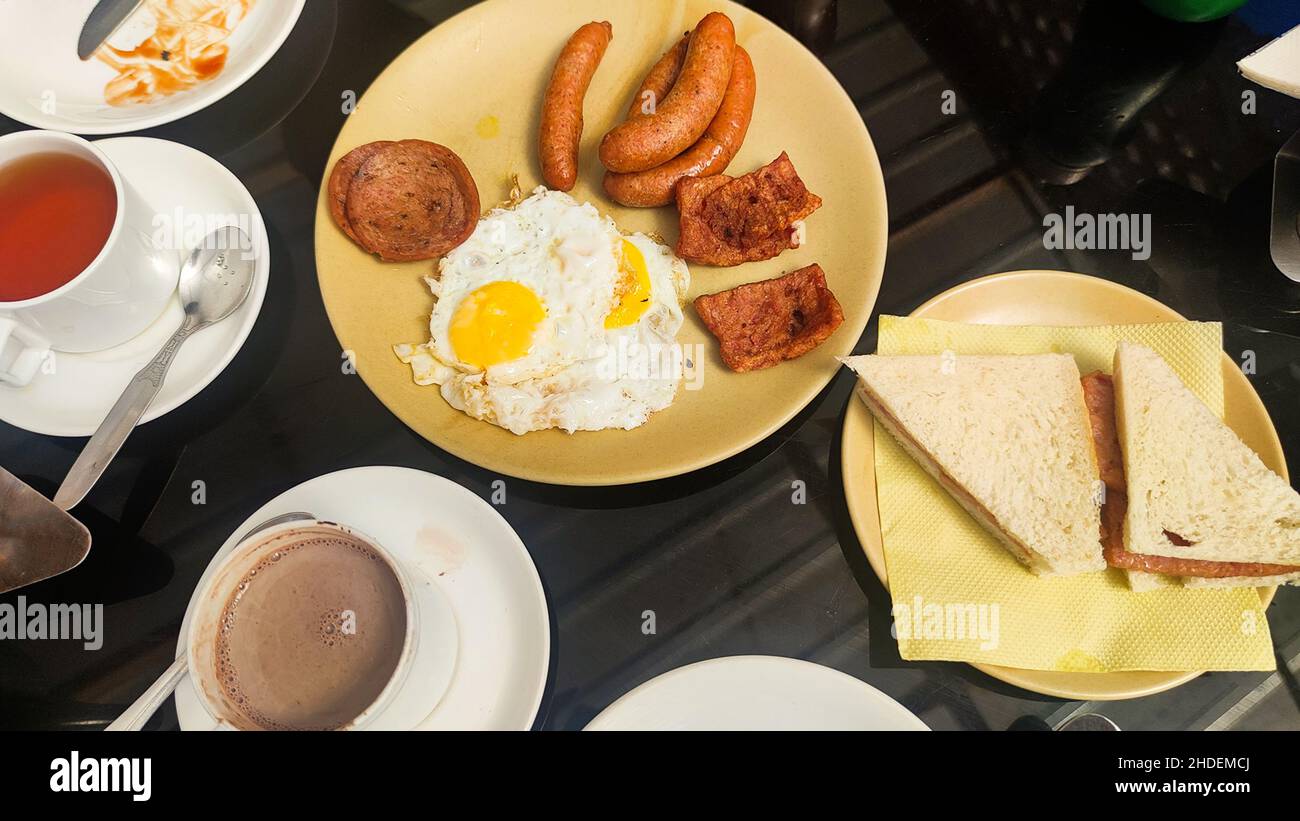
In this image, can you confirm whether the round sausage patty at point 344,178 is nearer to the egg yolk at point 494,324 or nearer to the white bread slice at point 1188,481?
the egg yolk at point 494,324

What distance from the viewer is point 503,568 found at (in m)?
1.57

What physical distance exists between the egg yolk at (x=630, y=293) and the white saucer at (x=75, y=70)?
42.8 inches

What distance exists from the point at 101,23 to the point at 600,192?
144 cm

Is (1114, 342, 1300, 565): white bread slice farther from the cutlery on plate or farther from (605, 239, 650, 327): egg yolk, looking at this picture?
the cutlery on plate

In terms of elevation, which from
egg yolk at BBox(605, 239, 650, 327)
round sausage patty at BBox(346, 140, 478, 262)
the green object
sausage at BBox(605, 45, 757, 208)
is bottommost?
egg yolk at BBox(605, 239, 650, 327)

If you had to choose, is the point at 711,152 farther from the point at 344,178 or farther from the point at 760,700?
the point at 760,700

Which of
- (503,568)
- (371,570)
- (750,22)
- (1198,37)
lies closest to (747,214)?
(750,22)

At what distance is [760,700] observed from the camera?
156cm

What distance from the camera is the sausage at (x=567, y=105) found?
78.1 inches

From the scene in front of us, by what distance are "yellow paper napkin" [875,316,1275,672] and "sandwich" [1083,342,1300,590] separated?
0.20ft

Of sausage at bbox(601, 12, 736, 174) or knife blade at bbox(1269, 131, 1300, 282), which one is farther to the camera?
knife blade at bbox(1269, 131, 1300, 282)

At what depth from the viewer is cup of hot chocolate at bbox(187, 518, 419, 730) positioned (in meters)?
1.32

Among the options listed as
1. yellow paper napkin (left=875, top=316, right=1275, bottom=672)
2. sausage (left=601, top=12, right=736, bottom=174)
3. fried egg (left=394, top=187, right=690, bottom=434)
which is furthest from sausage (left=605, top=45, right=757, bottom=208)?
yellow paper napkin (left=875, top=316, right=1275, bottom=672)
